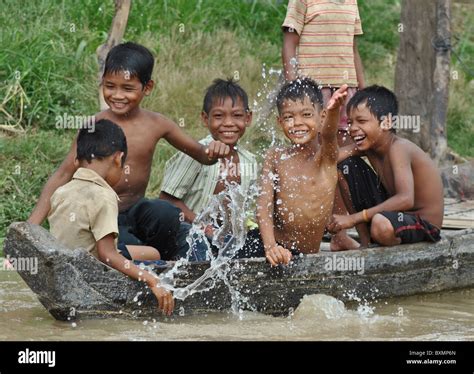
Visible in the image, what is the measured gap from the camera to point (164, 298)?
18.1 ft

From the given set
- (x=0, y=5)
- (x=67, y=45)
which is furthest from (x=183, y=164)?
(x=0, y=5)

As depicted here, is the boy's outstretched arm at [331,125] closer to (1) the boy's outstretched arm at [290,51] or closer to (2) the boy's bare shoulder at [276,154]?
(2) the boy's bare shoulder at [276,154]

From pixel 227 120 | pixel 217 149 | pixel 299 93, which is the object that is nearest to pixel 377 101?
pixel 299 93

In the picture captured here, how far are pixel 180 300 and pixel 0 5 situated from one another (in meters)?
5.31

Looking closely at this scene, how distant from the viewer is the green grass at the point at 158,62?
8.69 m

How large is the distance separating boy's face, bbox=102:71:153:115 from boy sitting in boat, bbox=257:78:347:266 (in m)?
0.83

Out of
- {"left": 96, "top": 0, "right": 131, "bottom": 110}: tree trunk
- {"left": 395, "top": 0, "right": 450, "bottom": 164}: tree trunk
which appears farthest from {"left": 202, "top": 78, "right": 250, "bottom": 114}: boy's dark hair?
{"left": 395, "top": 0, "right": 450, "bottom": 164}: tree trunk

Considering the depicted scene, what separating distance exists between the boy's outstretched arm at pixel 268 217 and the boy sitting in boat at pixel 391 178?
0.47m

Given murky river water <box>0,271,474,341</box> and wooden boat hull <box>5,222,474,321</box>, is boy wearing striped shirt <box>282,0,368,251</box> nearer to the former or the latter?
wooden boat hull <box>5,222,474,321</box>

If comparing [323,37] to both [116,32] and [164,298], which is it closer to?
[116,32]

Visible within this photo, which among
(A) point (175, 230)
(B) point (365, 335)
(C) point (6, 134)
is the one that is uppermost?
(C) point (6, 134)

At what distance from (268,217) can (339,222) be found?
1.70 ft

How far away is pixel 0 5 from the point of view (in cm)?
1011

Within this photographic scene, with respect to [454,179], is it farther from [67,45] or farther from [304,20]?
[67,45]
